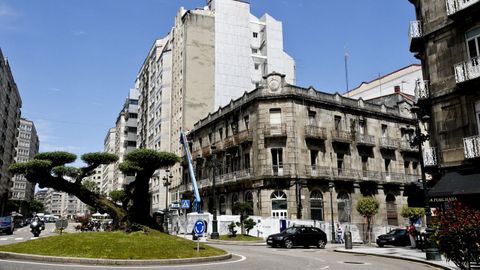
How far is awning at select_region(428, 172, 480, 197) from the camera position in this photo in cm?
1708

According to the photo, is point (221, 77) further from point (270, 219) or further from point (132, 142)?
point (132, 142)

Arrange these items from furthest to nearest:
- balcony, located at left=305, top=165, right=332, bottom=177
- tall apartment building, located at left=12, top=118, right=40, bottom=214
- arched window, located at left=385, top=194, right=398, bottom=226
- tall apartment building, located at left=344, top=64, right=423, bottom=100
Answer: tall apartment building, located at left=12, top=118, right=40, bottom=214, tall apartment building, located at left=344, top=64, right=423, bottom=100, arched window, located at left=385, top=194, right=398, bottom=226, balcony, located at left=305, top=165, right=332, bottom=177

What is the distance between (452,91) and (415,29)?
4343 mm

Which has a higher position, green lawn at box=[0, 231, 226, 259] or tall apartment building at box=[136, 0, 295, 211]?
tall apartment building at box=[136, 0, 295, 211]

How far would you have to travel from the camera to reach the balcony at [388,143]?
45375mm

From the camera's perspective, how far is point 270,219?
34.5m

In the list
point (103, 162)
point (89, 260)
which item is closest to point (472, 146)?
point (89, 260)

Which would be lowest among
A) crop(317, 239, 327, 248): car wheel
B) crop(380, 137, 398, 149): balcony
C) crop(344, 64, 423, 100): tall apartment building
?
crop(317, 239, 327, 248): car wheel

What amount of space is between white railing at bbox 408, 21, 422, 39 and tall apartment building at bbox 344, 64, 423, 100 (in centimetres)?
3415

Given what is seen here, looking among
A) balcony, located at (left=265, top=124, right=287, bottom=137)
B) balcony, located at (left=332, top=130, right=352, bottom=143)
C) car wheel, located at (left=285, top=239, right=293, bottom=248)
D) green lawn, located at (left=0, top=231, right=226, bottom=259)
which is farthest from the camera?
balcony, located at (left=332, top=130, right=352, bottom=143)

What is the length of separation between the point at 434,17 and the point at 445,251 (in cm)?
1418

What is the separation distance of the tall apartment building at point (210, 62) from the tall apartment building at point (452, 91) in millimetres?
39155

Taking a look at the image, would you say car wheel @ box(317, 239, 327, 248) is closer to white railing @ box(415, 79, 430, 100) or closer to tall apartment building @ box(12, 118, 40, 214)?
white railing @ box(415, 79, 430, 100)

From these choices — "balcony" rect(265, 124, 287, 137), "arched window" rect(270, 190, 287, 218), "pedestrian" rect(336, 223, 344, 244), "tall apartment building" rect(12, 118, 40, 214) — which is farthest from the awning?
"tall apartment building" rect(12, 118, 40, 214)
